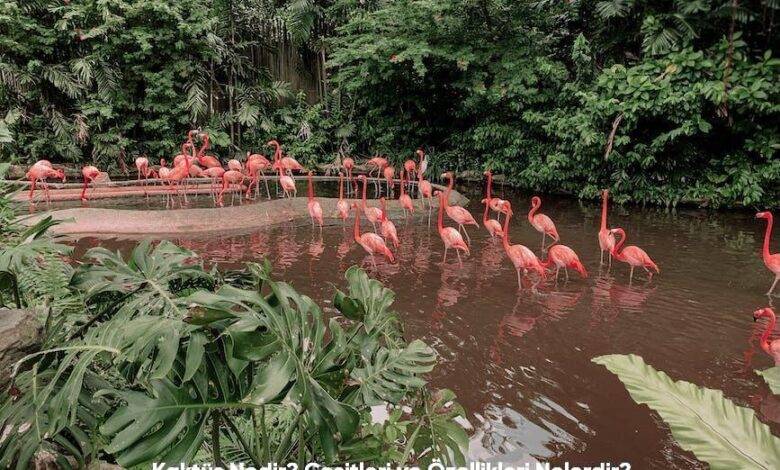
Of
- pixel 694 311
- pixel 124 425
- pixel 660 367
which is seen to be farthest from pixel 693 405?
pixel 694 311

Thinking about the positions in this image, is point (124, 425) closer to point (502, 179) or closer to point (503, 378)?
point (503, 378)

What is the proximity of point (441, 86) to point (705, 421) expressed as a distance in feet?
38.5

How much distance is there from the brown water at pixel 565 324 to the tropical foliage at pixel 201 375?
74cm

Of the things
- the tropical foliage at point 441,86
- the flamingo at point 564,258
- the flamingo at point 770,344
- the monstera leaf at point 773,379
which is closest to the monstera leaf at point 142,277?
the monstera leaf at point 773,379

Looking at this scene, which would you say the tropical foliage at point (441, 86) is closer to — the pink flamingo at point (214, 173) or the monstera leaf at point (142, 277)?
the pink flamingo at point (214, 173)

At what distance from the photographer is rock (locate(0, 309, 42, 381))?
70.7 inches

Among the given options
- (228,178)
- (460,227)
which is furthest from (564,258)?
(228,178)

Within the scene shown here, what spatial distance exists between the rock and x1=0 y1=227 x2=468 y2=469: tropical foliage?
0.17 ft

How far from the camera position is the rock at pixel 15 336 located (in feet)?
5.89

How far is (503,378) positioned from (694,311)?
208cm

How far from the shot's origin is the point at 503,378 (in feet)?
11.7

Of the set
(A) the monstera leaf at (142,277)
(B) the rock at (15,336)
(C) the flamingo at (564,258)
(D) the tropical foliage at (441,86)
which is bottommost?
(C) the flamingo at (564,258)

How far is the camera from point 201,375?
1.45 meters

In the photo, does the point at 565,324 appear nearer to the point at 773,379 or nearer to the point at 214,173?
the point at 773,379
